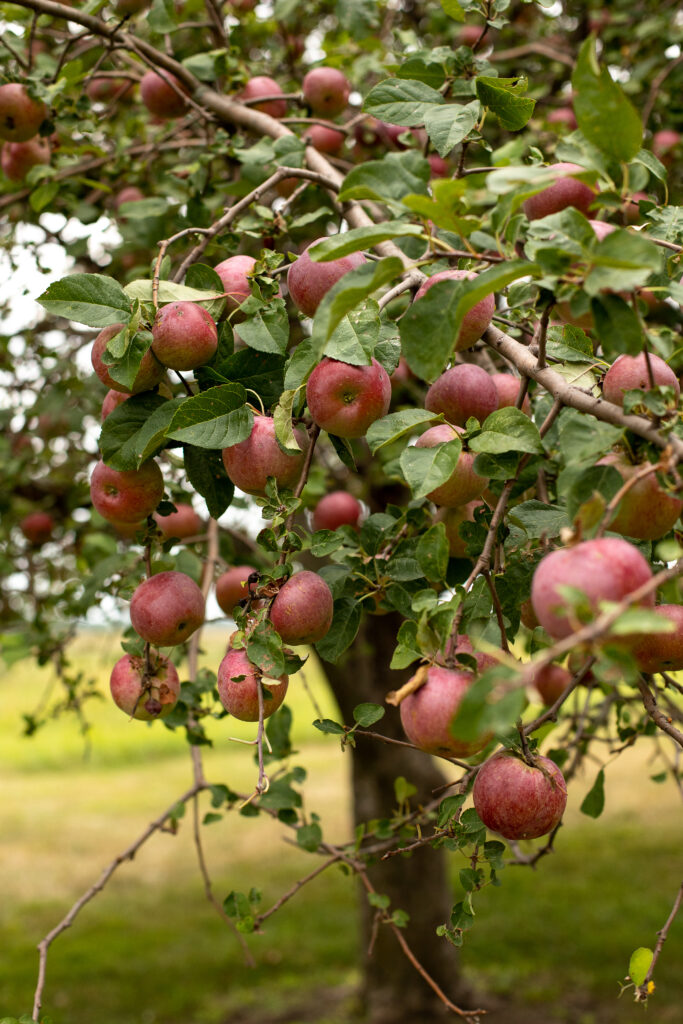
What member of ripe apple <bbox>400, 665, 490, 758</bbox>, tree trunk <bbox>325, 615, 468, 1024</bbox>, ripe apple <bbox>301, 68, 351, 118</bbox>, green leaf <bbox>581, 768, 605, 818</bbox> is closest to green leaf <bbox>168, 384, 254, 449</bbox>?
ripe apple <bbox>400, 665, 490, 758</bbox>

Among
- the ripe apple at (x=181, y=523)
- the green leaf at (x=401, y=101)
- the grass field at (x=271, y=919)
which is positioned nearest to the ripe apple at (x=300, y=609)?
the green leaf at (x=401, y=101)

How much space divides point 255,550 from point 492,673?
1932 millimetres

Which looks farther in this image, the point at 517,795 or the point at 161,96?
the point at 161,96

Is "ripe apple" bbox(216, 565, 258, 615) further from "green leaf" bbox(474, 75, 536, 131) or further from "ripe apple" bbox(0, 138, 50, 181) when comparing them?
"ripe apple" bbox(0, 138, 50, 181)

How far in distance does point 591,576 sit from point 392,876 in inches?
154

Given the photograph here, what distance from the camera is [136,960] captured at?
5621mm

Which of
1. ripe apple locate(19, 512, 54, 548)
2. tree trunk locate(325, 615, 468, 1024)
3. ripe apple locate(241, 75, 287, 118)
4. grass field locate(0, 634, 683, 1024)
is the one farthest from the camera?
grass field locate(0, 634, 683, 1024)

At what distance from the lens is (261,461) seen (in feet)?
3.85

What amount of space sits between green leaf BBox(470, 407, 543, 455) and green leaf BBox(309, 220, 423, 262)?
0.27 m

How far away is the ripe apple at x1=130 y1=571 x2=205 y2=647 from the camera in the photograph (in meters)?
1.35

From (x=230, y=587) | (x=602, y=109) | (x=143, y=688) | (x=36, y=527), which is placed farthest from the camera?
(x=36, y=527)

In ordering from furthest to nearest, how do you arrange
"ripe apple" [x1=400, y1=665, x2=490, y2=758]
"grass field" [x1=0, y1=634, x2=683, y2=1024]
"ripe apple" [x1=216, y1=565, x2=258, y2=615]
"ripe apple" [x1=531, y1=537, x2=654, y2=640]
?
"grass field" [x1=0, y1=634, x2=683, y2=1024]
"ripe apple" [x1=216, y1=565, x2=258, y2=615]
"ripe apple" [x1=400, y1=665, x2=490, y2=758]
"ripe apple" [x1=531, y1=537, x2=654, y2=640]

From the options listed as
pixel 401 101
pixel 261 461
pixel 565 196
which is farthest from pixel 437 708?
pixel 401 101

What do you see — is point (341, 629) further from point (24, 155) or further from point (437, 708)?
point (24, 155)
